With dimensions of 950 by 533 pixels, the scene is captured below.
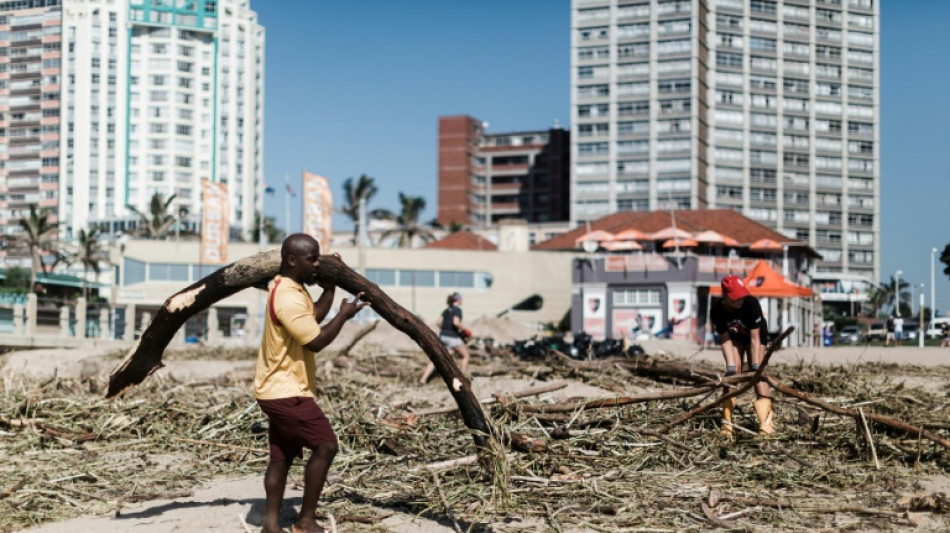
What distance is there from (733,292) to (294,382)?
17.2ft

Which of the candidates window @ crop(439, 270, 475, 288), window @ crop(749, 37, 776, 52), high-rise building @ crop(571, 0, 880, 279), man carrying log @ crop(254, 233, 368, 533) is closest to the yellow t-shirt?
man carrying log @ crop(254, 233, 368, 533)

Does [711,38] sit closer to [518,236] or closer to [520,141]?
[520,141]

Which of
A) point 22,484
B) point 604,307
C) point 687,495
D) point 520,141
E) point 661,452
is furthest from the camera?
point 520,141

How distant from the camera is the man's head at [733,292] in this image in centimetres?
923

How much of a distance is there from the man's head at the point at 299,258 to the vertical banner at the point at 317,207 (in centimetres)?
3263

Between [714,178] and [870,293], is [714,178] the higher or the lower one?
the higher one

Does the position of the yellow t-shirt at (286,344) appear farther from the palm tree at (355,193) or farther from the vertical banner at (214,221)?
the palm tree at (355,193)

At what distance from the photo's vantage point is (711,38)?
105750mm

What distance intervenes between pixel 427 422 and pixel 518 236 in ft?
186

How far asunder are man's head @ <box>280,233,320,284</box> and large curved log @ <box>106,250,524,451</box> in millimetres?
630

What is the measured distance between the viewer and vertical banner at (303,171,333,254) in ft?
127

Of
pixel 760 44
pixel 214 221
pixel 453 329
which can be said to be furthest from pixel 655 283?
pixel 760 44

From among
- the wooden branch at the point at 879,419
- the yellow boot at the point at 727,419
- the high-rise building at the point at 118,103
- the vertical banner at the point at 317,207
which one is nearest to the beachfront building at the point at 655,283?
the vertical banner at the point at 317,207

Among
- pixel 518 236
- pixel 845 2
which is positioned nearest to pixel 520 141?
pixel 845 2
